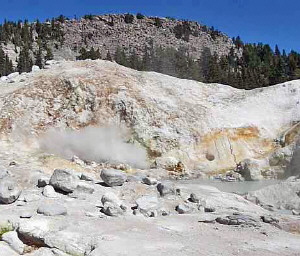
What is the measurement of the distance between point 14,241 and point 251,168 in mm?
18931

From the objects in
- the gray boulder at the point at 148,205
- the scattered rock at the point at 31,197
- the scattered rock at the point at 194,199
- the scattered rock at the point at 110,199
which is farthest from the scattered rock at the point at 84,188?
the scattered rock at the point at 194,199

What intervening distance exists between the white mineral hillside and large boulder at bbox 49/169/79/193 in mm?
14018

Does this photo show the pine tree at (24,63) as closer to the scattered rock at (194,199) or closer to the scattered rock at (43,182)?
the scattered rock at (43,182)

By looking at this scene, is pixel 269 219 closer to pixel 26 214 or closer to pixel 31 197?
pixel 26 214

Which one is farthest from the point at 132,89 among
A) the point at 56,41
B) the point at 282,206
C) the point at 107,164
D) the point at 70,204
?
the point at 56,41

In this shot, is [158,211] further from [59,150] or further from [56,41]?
[56,41]

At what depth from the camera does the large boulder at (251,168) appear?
84.0 ft

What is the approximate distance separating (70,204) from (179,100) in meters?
20.0

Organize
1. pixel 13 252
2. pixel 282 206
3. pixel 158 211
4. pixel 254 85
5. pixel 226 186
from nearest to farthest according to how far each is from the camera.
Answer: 1. pixel 13 252
2. pixel 158 211
3. pixel 282 206
4. pixel 226 186
5. pixel 254 85

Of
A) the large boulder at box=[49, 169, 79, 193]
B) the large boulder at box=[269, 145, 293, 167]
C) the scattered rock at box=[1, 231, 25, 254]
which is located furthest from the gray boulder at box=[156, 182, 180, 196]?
the large boulder at box=[269, 145, 293, 167]

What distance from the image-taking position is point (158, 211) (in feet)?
40.4

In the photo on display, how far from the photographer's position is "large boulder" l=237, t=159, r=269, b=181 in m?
25.6

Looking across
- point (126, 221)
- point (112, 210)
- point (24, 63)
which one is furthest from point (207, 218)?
point (24, 63)

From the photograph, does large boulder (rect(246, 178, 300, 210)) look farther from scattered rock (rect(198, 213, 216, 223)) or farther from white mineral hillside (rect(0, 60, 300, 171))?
white mineral hillside (rect(0, 60, 300, 171))
